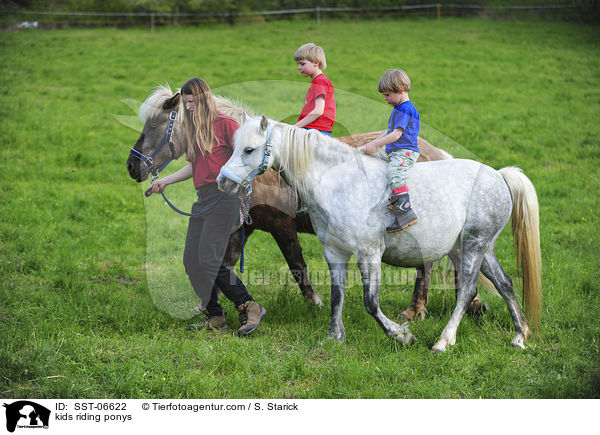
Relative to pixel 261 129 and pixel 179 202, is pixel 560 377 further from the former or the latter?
pixel 179 202

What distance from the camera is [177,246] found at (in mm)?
7484

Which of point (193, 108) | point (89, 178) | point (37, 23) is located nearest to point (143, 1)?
point (37, 23)

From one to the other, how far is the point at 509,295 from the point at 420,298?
105 cm

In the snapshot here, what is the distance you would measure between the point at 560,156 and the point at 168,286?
→ 8.27m

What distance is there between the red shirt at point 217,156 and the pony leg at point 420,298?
2.36 metres

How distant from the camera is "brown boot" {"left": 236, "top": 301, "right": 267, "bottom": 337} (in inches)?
188

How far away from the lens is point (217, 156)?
4.57 m

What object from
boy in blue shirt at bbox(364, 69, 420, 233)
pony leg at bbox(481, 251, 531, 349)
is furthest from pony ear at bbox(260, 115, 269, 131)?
pony leg at bbox(481, 251, 531, 349)

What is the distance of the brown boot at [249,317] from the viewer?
4766 mm

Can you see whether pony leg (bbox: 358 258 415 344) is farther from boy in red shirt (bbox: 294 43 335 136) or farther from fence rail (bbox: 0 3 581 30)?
fence rail (bbox: 0 3 581 30)

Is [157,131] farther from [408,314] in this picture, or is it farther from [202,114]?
[408,314]

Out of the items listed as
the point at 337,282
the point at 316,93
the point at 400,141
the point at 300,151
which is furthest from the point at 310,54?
the point at 337,282

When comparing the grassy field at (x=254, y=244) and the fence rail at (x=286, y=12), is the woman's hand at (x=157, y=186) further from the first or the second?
the fence rail at (x=286, y=12)
